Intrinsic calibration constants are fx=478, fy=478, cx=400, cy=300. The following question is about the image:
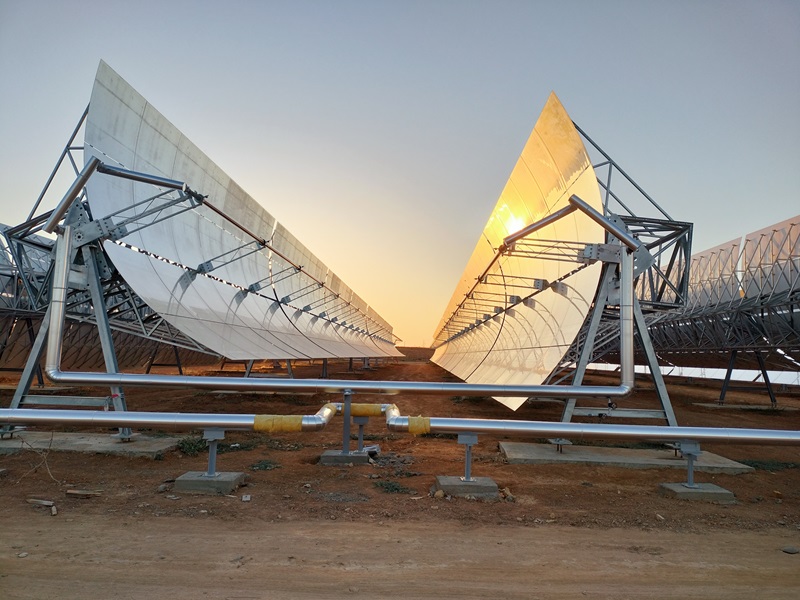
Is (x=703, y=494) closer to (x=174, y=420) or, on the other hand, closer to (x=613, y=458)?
(x=613, y=458)

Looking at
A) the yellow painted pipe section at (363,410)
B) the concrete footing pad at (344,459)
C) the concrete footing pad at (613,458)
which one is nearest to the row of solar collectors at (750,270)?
the concrete footing pad at (613,458)

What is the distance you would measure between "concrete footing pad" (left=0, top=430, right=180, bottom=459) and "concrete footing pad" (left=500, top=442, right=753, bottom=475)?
6.79m

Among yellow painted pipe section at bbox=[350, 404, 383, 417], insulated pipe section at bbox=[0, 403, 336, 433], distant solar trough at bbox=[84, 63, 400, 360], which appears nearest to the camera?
insulated pipe section at bbox=[0, 403, 336, 433]

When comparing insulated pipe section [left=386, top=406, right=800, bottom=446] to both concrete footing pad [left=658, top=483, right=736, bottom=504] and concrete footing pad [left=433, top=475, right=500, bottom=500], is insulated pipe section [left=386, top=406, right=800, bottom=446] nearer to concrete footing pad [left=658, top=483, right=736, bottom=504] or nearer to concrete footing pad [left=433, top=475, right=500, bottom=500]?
concrete footing pad [left=433, top=475, right=500, bottom=500]

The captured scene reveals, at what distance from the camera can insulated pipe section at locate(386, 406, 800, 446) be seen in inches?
218

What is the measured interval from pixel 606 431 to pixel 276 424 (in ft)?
13.3

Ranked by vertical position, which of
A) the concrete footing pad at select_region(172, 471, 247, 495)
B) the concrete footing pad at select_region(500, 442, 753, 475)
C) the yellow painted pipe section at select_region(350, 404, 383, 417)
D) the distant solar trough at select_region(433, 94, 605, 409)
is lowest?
the concrete footing pad at select_region(172, 471, 247, 495)

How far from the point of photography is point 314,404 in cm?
1814

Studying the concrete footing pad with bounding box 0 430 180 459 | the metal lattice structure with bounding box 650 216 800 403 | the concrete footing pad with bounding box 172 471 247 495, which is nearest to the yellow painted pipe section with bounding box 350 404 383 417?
the concrete footing pad with bounding box 172 471 247 495

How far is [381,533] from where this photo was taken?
5051 millimetres

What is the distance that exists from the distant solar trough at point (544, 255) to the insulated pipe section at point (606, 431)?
4281mm

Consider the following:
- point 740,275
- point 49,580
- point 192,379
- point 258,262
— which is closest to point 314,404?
point 258,262

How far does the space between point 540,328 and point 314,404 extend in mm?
9034

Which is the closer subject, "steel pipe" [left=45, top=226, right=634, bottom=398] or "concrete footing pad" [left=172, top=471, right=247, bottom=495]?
"concrete footing pad" [left=172, top=471, right=247, bottom=495]
